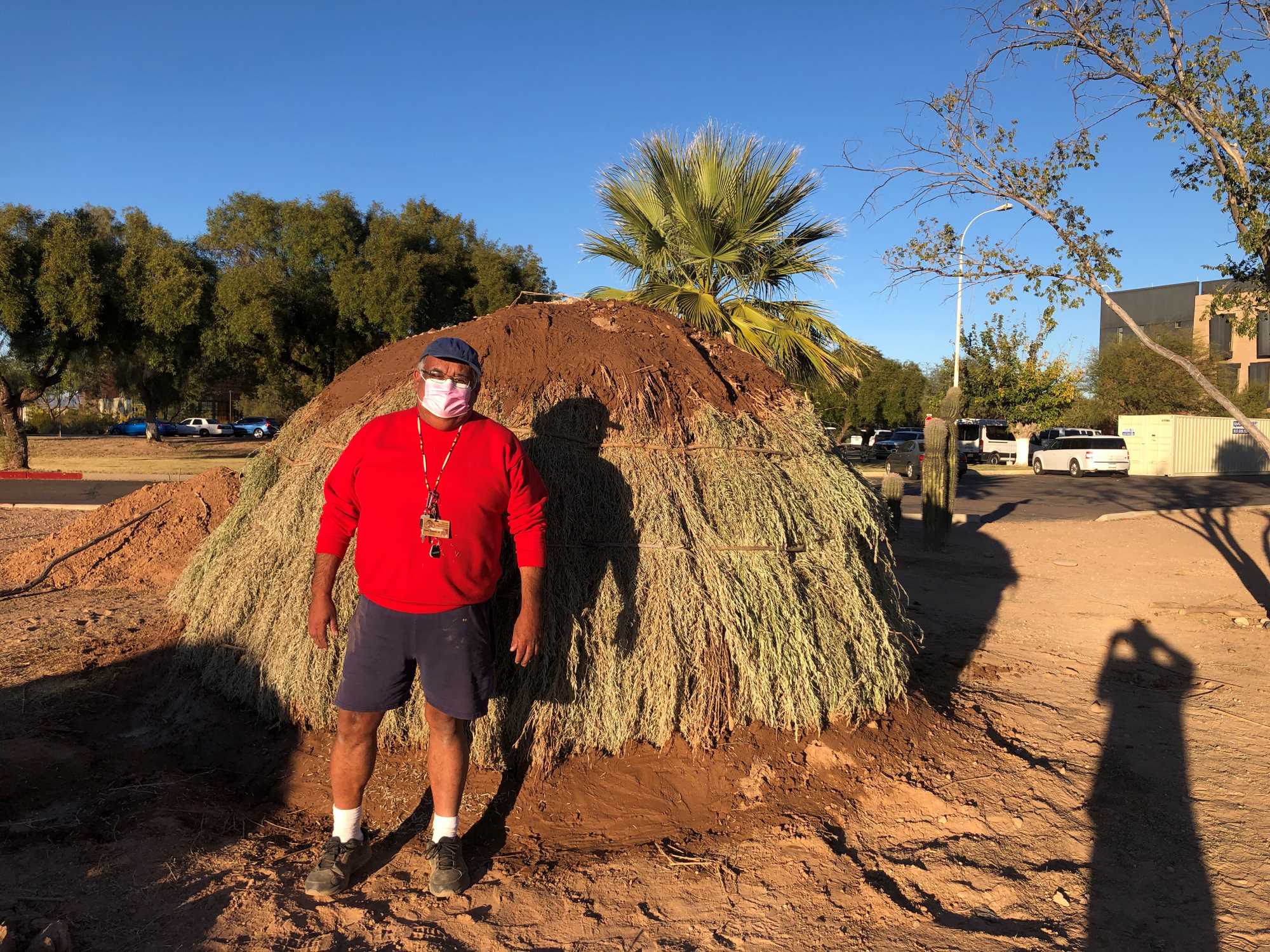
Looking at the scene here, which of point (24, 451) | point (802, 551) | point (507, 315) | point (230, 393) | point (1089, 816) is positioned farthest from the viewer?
point (230, 393)

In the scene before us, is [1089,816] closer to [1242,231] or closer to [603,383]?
[603,383]

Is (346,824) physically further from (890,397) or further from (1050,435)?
(890,397)

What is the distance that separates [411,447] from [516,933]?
5.90 ft

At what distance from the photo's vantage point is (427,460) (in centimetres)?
327

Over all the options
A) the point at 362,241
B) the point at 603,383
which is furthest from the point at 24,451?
the point at 603,383

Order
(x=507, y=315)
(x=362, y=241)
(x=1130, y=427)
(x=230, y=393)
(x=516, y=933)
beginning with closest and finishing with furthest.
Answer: (x=516, y=933), (x=507, y=315), (x=362, y=241), (x=1130, y=427), (x=230, y=393)

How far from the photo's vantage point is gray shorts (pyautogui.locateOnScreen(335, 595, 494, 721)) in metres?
3.21

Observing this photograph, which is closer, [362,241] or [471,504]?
[471,504]

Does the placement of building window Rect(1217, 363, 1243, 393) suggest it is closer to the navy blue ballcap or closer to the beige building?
the beige building

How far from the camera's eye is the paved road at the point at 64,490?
15211 mm

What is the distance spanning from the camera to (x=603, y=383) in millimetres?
4641

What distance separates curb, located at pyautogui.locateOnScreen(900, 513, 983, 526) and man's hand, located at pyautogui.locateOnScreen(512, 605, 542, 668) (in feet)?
42.4

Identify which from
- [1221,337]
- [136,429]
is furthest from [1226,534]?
Result: [136,429]

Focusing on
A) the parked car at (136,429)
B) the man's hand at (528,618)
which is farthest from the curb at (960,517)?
the parked car at (136,429)
